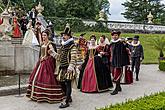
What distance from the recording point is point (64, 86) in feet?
29.6

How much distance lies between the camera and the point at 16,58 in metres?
14.0

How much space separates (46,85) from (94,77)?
2.26 meters

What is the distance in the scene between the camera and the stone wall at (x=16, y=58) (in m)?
13.7

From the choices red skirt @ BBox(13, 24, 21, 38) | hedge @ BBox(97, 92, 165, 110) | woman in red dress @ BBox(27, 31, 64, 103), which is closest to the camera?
hedge @ BBox(97, 92, 165, 110)

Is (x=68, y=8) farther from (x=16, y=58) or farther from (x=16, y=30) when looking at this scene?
(x=16, y=58)

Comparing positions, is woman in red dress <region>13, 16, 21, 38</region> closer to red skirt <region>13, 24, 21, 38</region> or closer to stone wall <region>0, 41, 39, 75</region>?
red skirt <region>13, 24, 21, 38</region>

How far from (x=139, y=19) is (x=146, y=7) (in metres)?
2.06

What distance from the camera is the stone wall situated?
540 inches

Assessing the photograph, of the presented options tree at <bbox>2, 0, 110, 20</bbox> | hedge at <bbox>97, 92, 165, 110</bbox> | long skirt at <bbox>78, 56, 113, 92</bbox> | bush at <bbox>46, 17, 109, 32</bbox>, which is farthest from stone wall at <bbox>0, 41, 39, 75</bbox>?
tree at <bbox>2, 0, 110, 20</bbox>

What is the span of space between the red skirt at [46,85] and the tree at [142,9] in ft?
155

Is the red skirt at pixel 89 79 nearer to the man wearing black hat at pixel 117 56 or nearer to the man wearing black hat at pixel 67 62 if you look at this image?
the man wearing black hat at pixel 117 56

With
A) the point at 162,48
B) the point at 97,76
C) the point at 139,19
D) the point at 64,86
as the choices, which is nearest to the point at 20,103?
the point at 64,86

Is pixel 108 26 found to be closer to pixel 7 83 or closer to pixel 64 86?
pixel 7 83

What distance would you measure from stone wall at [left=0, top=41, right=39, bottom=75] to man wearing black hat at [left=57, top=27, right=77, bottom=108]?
548cm
